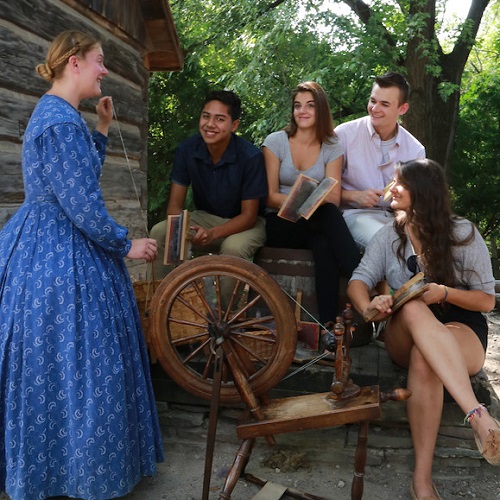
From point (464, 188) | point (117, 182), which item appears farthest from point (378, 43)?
point (117, 182)

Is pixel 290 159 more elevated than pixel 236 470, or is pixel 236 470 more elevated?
pixel 290 159

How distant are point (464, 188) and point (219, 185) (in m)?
7.23

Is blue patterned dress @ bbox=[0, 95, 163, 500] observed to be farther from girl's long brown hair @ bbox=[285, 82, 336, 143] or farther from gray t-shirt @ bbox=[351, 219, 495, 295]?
girl's long brown hair @ bbox=[285, 82, 336, 143]

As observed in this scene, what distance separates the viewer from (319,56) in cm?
759

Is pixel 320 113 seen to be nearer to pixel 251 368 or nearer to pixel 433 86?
pixel 251 368

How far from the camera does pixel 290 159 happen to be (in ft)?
11.9

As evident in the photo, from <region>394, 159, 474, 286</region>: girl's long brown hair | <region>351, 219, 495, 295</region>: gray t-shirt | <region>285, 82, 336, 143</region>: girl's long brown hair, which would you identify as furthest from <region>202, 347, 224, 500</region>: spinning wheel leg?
<region>285, 82, 336, 143</region>: girl's long brown hair

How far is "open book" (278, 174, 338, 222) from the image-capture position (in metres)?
3.19

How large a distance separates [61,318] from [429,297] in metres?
1.59

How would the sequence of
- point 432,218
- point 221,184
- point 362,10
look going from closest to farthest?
point 432,218 → point 221,184 → point 362,10

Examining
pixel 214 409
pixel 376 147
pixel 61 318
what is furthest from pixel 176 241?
pixel 376 147

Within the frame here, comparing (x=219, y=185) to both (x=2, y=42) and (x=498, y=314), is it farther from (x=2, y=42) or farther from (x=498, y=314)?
(x=498, y=314)

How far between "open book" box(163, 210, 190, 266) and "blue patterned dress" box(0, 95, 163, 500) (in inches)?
26.5

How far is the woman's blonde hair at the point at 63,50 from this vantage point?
2.34 metres
